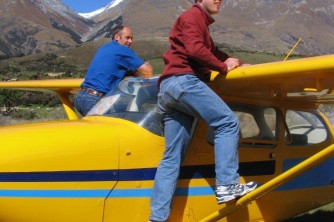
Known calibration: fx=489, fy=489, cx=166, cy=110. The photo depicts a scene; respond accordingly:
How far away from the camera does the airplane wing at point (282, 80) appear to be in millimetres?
3609

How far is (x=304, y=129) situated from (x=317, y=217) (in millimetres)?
1877

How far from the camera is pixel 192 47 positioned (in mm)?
3637

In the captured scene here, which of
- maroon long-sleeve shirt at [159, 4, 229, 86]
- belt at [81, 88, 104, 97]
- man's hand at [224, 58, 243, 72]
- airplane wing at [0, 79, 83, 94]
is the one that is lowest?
airplane wing at [0, 79, 83, 94]

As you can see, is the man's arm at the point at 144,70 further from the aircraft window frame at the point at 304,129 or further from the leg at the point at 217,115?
the aircraft window frame at the point at 304,129

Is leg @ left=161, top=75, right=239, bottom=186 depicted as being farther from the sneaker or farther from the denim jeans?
the denim jeans

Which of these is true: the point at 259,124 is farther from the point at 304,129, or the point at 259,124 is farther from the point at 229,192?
the point at 229,192

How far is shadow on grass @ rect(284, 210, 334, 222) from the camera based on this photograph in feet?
20.8

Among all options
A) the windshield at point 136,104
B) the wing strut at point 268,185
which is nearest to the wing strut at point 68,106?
the windshield at point 136,104

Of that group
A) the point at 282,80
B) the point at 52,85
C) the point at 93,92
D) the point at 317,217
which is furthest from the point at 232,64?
the point at 52,85

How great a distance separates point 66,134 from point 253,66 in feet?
5.00

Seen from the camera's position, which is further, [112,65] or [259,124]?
[112,65]

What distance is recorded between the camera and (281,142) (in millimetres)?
4691

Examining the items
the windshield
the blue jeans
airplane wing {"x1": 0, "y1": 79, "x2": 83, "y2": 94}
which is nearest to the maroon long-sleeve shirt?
the blue jeans

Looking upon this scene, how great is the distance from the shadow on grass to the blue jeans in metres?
3.03
